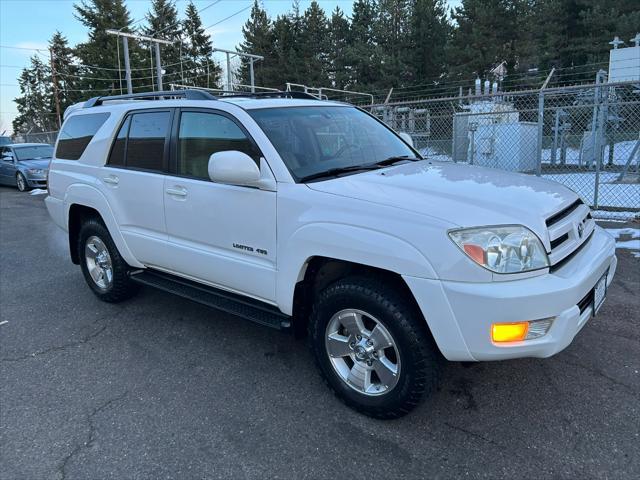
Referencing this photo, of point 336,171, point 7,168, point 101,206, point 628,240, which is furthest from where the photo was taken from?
point 7,168

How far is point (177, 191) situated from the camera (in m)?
3.72

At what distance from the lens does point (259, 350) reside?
3.81m

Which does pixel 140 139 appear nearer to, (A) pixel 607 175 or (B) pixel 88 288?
(B) pixel 88 288

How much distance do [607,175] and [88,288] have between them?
11929mm

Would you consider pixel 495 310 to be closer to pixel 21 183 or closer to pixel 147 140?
pixel 147 140

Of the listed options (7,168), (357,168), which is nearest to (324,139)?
(357,168)

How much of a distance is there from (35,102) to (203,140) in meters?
76.6

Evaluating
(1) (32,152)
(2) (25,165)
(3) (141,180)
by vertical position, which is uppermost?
(3) (141,180)

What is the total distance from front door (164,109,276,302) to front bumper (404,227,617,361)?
1.10 metres

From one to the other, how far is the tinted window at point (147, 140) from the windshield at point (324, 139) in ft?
3.14

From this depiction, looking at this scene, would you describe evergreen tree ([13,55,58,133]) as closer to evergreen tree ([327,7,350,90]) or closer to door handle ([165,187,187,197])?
evergreen tree ([327,7,350,90])

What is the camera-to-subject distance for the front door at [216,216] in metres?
3.20

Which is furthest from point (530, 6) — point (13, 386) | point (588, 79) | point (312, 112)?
point (13, 386)

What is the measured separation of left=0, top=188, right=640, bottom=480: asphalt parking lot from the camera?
2521 mm
